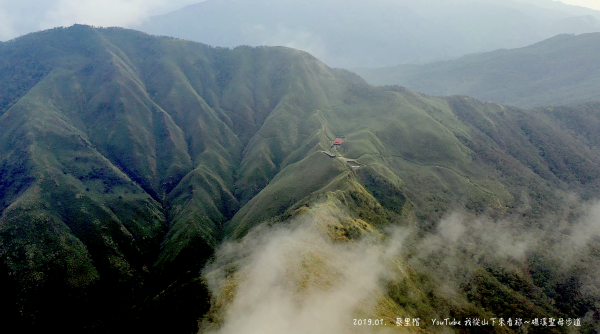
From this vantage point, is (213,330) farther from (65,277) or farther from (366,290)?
(65,277)

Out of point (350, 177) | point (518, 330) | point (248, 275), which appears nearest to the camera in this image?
point (248, 275)

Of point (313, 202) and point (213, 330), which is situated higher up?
point (313, 202)

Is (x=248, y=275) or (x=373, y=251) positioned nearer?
(x=248, y=275)

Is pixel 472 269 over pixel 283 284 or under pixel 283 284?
under

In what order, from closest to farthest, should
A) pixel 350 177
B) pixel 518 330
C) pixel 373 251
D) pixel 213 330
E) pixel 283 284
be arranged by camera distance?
pixel 213 330, pixel 283 284, pixel 518 330, pixel 373 251, pixel 350 177

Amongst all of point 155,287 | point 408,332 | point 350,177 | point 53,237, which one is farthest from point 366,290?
point 53,237

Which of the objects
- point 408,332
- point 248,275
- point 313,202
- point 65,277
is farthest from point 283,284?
point 65,277

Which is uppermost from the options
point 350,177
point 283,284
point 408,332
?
point 350,177

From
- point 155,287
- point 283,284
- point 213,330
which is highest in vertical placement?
point 283,284

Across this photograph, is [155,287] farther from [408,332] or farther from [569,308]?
[569,308]
